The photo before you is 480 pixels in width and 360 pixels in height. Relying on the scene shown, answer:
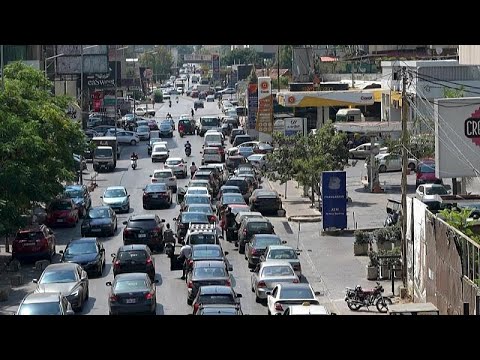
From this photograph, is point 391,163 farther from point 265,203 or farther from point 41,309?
point 41,309

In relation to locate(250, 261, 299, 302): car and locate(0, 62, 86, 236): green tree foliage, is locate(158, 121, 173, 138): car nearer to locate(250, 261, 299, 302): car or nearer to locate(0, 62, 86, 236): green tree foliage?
locate(0, 62, 86, 236): green tree foliage

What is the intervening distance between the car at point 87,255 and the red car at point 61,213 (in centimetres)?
943

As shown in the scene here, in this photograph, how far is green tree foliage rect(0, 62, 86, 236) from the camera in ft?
108

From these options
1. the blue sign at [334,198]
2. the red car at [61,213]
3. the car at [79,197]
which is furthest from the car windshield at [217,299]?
the car at [79,197]

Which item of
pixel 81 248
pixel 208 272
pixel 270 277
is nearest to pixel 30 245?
pixel 81 248

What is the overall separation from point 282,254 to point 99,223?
9.83 m

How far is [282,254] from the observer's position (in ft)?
95.1

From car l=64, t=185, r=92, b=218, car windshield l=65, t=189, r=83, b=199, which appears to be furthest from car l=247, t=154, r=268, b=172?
car windshield l=65, t=189, r=83, b=199

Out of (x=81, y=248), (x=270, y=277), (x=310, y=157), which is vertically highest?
(x=310, y=157)

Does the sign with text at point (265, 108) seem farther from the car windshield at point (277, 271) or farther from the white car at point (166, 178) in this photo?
the car windshield at point (277, 271)

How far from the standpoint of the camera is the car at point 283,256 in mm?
28594

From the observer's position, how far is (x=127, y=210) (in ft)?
144
